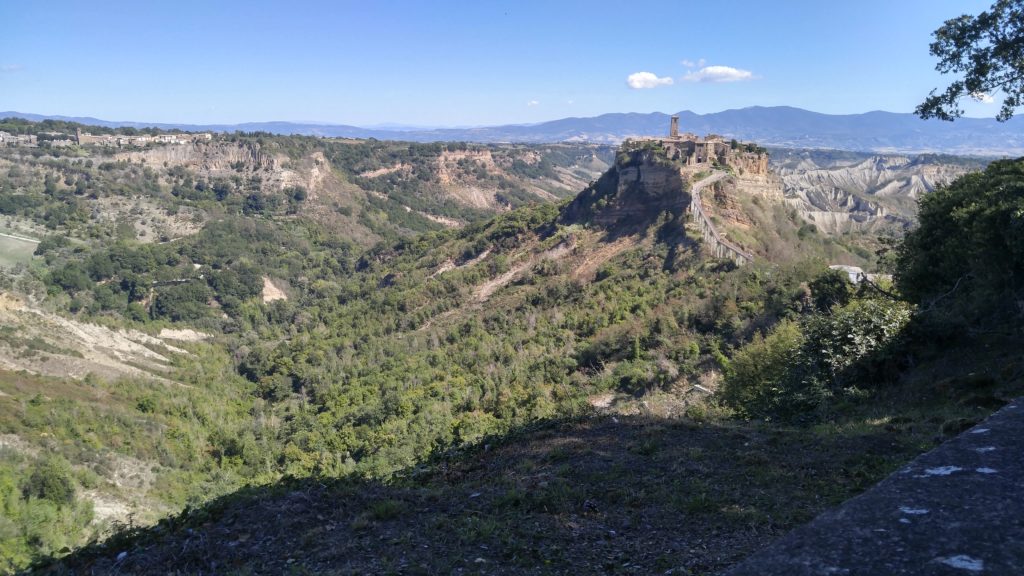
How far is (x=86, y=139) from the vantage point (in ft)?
387

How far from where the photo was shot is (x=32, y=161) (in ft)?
326

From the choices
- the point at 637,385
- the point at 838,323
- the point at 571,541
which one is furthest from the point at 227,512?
the point at 637,385

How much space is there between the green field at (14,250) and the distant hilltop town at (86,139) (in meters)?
39.2

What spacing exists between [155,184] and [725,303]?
352 feet

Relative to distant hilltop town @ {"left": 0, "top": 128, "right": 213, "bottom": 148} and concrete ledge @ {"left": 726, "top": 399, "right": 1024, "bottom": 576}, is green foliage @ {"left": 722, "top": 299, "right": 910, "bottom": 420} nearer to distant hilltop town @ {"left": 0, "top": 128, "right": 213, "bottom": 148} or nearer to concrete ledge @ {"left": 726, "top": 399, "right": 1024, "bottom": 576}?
concrete ledge @ {"left": 726, "top": 399, "right": 1024, "bottom": 576}

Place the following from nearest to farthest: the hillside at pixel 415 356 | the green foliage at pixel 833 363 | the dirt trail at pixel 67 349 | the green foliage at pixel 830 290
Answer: the hillside at pixel 415 356, the green foliage at pixel 833 363, the green foliage at pixel 830 290, the dirt trail at pixel 67 349

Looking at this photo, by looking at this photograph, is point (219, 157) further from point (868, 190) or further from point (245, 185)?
point (868, 190)

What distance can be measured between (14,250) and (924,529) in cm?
9548

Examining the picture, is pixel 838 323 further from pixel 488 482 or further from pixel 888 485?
pixel 888 485

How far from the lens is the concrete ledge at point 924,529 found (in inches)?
99.8

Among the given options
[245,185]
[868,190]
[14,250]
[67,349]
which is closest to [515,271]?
[67,349]

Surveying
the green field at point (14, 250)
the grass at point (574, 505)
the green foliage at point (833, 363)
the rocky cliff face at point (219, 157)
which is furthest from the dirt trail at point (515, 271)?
the rocky cliff face at point (219, 157)

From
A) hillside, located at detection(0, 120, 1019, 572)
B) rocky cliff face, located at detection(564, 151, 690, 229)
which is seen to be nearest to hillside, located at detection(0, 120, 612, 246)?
hillside, located at detection(0, 120, 1019, 572)

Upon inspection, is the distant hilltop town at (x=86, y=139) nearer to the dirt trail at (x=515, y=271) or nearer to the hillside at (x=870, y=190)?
the dirt trail at (x=515, y=271)
